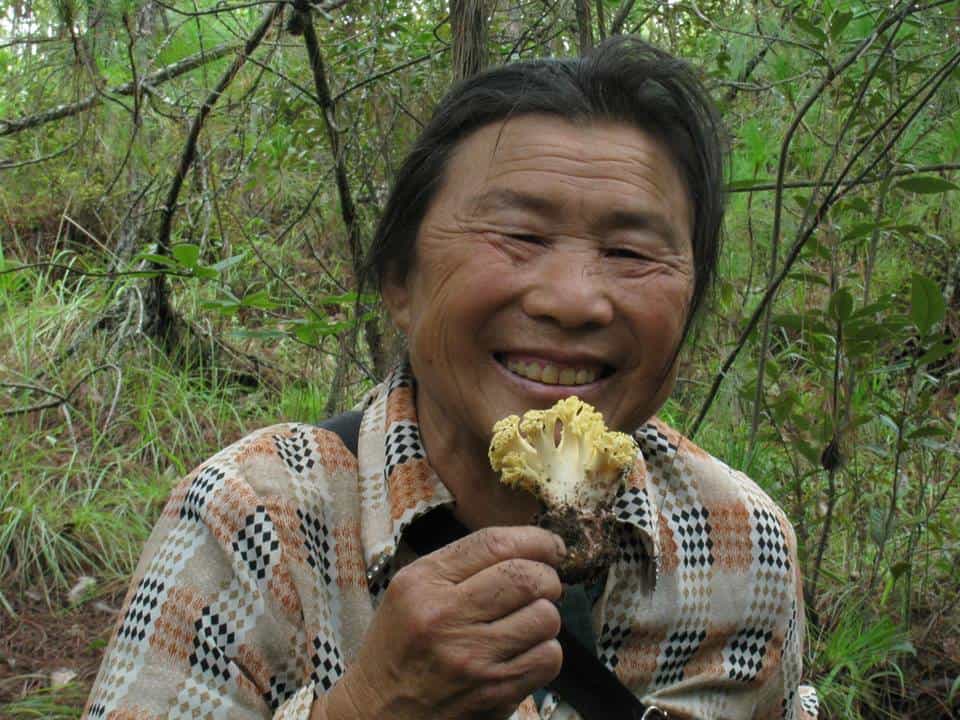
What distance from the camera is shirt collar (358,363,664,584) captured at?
1.64 meters

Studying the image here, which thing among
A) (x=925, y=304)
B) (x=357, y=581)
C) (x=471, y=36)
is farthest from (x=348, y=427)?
(x=925, y=304)

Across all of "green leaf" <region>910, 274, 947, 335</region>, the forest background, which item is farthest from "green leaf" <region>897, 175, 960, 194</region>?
"green leaf" <region>910, 274, 947, 335</region>

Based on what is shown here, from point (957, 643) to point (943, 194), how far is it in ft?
4.79

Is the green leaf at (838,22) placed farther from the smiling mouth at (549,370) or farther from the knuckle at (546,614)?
the knuckle at (546,614)

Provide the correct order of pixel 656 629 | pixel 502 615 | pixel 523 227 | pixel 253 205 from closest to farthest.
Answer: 1. pixel 502 615
2. pixel 523 227
3. pixel 656 629
4. pixel 253 205

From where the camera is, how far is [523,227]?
1.57 metres

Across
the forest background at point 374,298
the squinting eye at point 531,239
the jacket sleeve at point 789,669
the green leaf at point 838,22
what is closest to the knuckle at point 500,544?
the squinting eye at point 531,239

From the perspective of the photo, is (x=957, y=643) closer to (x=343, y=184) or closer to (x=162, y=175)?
(x=343, y=184)

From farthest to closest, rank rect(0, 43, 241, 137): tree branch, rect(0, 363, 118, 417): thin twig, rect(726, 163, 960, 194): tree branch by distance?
1. rect(0, 363, 118, 417): thin twig
2. rect(0, 43, 241, 137): tree branch
3. rect(726, 163, 960, 194): tree branch

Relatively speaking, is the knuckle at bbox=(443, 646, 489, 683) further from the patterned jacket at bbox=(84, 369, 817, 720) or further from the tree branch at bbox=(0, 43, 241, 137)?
the tree branch at bbox=(0, 43, 241, 137)

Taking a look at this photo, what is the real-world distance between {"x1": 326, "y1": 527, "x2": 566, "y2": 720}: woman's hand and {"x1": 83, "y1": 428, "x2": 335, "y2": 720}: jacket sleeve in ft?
0.83

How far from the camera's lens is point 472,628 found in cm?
122

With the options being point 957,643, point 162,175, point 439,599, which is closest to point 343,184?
point 162,175

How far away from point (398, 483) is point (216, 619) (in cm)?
38
